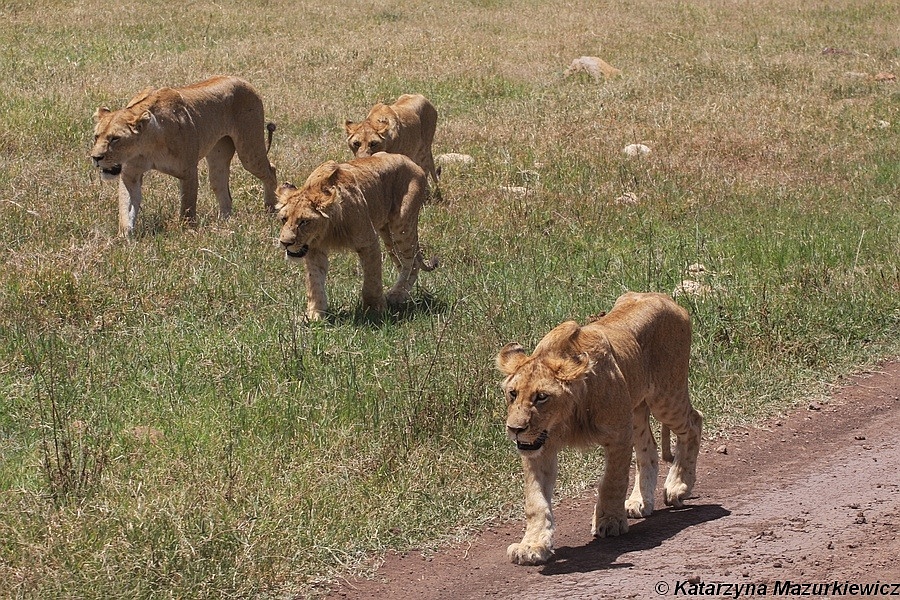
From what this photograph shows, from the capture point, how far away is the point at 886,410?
7.40m

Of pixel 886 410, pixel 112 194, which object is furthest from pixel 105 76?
pixel 886 410

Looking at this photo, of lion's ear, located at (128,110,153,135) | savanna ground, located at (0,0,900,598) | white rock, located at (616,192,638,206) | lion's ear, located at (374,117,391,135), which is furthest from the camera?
white rock, located at (616,192,638,206)

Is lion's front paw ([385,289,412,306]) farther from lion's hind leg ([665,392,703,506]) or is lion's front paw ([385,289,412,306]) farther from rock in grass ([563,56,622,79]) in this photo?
rock in grass ([563,56,622,79])

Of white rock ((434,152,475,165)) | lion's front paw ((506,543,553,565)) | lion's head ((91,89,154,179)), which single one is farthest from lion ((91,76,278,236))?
lion's front paw ((506,543,553,565))

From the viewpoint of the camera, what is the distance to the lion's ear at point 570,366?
16.3ft

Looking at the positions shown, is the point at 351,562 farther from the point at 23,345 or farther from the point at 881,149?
the point at 881,149

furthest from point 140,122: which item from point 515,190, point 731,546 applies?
point 731,546

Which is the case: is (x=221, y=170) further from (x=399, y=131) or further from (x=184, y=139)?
(x=399, y=131)

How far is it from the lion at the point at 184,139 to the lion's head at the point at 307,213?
107 inches

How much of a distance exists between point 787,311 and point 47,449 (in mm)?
4997

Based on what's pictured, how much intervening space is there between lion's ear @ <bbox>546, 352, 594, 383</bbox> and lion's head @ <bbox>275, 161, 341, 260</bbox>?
11.1 feet

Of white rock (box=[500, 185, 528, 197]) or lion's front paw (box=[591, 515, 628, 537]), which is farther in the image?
white rock (box=[500, 185, 528, 197])

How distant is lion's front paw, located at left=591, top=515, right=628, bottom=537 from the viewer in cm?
540

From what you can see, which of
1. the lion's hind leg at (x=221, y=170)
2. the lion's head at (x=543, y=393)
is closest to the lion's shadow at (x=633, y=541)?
the lion's head at (x=543, y=393)
